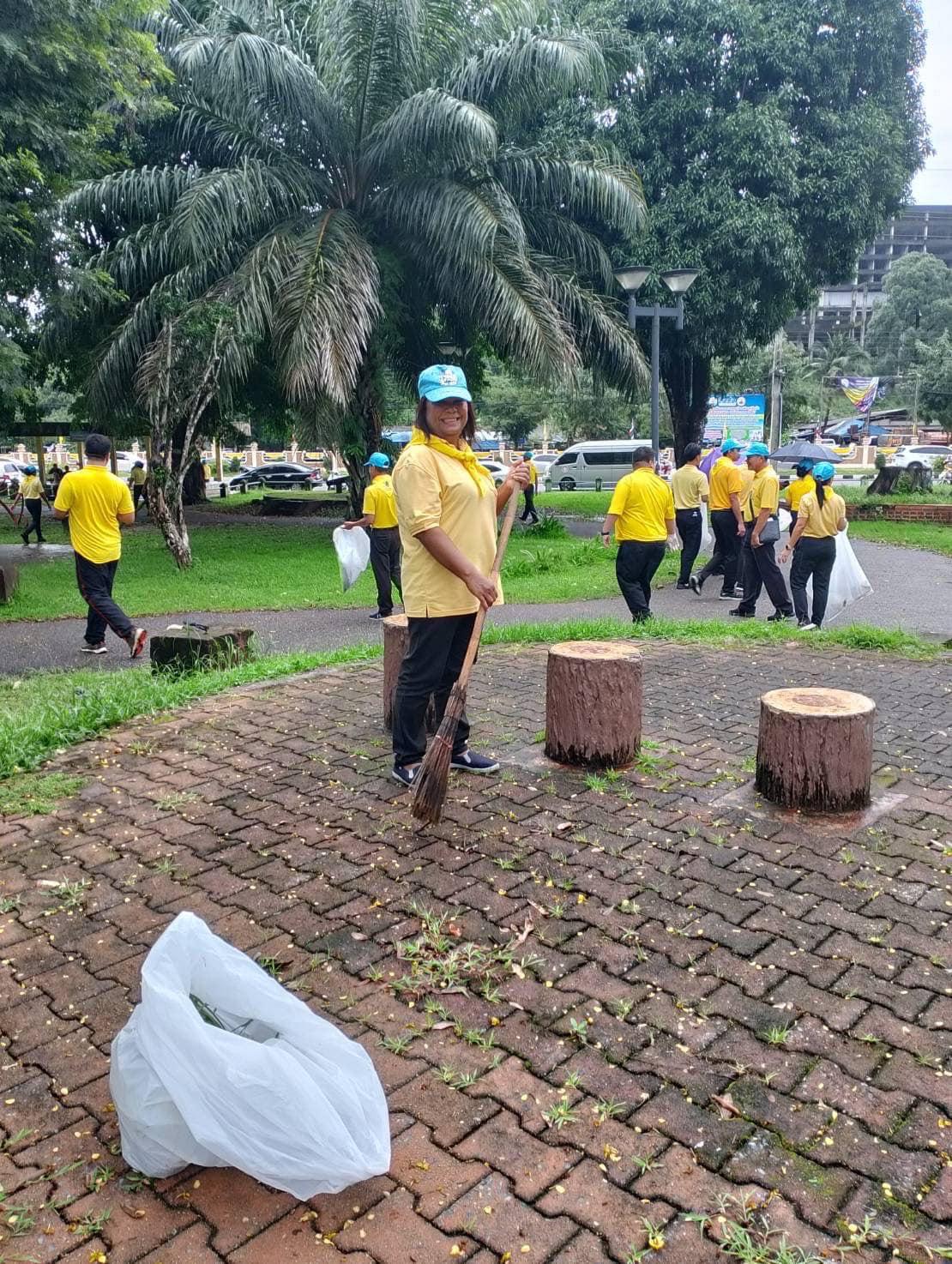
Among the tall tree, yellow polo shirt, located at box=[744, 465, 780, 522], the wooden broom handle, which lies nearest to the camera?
the wooden broom handle

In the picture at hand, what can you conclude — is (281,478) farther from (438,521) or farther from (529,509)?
(438,521)

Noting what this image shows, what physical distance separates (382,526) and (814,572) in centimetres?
384

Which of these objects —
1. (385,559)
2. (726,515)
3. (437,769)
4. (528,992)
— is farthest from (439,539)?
(726,515)

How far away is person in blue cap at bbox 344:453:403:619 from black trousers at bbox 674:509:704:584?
3453mm

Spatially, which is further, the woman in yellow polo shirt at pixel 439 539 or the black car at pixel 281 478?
the black car at pixel 281 478

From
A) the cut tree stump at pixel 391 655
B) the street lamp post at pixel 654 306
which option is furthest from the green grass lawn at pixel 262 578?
the cut tree stump at pixel 391 655

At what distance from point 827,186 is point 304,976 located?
18943mm

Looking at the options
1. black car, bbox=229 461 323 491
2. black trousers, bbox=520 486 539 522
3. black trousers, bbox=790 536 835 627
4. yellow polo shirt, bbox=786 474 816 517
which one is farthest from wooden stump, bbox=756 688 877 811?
black car, bbox=229 461 323 491

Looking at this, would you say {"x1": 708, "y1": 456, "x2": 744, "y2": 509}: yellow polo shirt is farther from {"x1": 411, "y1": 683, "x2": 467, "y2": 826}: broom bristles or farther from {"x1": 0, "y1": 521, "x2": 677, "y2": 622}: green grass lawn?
{"x1": 411, "y1": 683, "x2": 467, "y2": 826}: broom bristles

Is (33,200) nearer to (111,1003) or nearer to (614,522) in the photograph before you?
(614,522)

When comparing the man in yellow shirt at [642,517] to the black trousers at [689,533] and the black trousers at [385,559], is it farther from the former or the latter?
the black trousers at [689,533]

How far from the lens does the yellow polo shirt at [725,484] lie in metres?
10.2

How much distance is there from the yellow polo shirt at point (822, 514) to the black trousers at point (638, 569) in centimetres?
119

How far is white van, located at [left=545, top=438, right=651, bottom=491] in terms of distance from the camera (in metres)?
33.9
